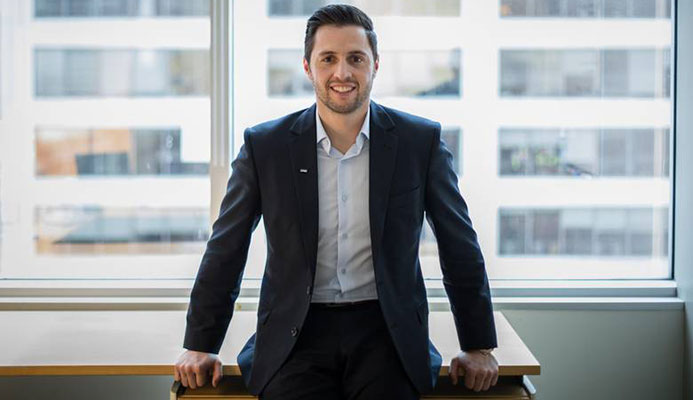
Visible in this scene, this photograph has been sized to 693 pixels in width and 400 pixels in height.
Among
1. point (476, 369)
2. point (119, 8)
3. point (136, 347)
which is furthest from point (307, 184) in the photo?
point (119, 8)

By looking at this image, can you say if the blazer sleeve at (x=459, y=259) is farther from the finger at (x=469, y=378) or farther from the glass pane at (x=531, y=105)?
the glass pane at (x=531, y=105)

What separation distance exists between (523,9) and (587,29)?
10.5 inches

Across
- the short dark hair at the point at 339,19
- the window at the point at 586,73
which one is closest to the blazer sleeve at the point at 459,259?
the short dark hair at the point at 339,19

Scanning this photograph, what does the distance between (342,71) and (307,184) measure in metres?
0.32

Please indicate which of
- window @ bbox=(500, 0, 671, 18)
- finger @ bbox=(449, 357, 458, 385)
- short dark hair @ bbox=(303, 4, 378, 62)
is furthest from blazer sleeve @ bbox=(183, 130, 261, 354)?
window @ bbox=(500, 0, 671, 18)

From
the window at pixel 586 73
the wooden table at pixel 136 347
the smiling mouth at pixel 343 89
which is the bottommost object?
the wooden table at pixel 136 347

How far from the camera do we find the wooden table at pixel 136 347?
227cm

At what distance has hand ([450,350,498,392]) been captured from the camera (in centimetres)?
221

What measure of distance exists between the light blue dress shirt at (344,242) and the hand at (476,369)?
0.31 metres

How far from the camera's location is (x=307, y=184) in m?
2.18

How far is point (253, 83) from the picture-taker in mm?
3148

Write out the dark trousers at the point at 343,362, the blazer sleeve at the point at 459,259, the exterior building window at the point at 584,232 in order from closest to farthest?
1. the dark trousers at the point at 343,362
2. the blazer sleeve at the point at 459,259
3. the exterior building window at the point at 584,232

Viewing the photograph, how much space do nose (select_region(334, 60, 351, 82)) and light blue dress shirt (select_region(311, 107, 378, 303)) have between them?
0.22 metres

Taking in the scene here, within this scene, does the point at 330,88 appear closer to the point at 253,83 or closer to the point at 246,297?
the point at 253,83
